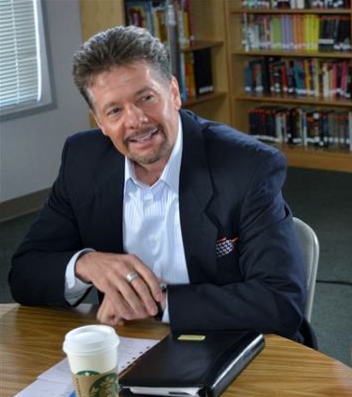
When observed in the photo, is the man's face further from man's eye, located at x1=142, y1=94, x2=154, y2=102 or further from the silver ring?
the silver ring

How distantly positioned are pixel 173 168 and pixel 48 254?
36 centimetres

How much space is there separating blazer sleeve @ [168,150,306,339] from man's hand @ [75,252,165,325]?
0.05 meters

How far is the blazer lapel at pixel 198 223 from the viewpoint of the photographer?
1.95 metres

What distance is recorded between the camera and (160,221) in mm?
2023

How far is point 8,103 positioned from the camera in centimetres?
521

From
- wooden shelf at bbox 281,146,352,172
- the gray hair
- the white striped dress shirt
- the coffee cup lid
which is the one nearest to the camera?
the coffee cup lid

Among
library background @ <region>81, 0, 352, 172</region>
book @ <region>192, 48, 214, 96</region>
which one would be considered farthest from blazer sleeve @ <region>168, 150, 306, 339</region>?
book @ <region>192, 48, 214, 96</region>

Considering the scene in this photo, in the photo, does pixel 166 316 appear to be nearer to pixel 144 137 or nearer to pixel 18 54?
pixel 144 137

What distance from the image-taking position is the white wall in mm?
5230

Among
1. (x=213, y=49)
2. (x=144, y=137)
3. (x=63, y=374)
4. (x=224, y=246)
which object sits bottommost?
(x=63, y=374)

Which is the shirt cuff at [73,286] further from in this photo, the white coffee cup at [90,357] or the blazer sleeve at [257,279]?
the white coffee cup at [90,357]

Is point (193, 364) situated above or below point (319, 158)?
above

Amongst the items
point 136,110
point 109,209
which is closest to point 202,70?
point 109,209

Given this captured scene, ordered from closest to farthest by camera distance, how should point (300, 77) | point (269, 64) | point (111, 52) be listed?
point (111, 52) → point (300, 77) → point (269, 64)
